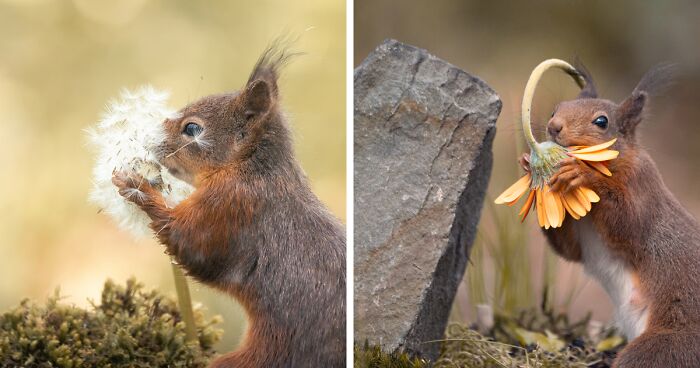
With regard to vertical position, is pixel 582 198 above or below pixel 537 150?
below

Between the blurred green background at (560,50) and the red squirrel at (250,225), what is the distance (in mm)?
511

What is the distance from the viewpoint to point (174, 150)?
7.90 feet

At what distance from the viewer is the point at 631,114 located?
2.45m

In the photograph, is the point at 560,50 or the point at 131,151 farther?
the point at 560,50

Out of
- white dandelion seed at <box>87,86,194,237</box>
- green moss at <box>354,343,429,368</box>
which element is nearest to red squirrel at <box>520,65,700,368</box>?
green moss at <box>354,343,429,368</box>

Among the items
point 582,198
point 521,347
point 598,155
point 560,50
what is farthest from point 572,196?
point 521,347

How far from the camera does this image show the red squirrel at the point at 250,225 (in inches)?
92.7

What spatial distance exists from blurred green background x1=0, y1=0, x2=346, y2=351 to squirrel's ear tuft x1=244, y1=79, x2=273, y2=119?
90mm

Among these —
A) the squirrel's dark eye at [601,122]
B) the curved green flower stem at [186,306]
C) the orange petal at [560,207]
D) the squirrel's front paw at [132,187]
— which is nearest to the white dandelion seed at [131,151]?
the squirrel's front paw at [132,187]

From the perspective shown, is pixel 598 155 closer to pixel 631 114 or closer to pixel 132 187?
pixel 631 114

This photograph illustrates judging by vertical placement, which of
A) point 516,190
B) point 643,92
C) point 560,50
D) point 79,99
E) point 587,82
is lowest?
point 516,190

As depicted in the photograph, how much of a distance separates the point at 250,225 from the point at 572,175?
0.91 metres

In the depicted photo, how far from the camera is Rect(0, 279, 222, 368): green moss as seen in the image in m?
2.38

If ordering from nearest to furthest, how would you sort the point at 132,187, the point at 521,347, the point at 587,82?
the point at 132,187, the point at 587,82, the point at 521,347
